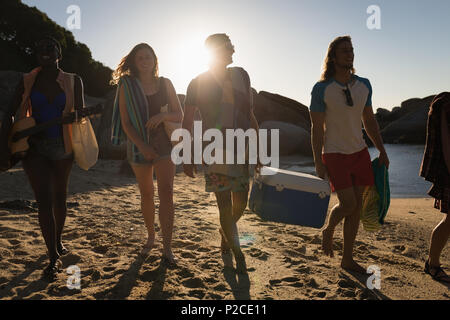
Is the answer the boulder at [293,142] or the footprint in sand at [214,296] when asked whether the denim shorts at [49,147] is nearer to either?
the footprint in sand at [214,296]

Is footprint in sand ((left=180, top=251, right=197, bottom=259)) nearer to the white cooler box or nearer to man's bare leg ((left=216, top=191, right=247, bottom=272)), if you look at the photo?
man's bare leg ((left=216, top=191, right=247, bottom=272))

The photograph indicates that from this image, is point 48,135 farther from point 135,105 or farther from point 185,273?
point 185,273

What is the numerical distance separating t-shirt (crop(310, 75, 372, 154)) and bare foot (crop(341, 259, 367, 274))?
0.97 meters

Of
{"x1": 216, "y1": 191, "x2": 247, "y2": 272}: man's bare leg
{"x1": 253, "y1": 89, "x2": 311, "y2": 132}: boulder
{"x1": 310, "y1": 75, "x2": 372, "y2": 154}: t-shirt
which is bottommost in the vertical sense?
{"x1": 216, "y1": 191, "x2": 247, "y2": 272}: man's bare leg

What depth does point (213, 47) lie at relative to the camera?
303 cm

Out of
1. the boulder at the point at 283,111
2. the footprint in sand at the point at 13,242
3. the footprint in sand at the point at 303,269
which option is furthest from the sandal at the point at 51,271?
the boulder at the point at 283,111

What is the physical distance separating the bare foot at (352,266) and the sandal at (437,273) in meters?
0.59

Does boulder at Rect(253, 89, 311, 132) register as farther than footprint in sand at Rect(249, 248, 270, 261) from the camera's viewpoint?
Yes

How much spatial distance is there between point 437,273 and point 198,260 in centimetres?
209

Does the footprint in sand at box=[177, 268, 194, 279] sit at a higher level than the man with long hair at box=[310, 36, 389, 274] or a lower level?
lower

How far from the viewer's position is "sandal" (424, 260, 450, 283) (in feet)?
10.1

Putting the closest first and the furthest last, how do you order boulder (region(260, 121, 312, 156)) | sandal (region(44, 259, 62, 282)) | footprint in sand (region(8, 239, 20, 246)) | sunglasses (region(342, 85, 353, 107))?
sandal (region(44, 259, 62, 282)) < sunglasses (region(342, 85, 353, 107)) < footprint in sand (region(8, 239, 20, 246)) < boulder (region(260, 121, 312, 156))

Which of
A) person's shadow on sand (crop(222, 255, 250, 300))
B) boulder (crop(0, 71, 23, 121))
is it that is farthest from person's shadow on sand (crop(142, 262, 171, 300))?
boulder (crop(0, 71, 23, 121))

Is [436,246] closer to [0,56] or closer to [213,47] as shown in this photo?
[213,47]
